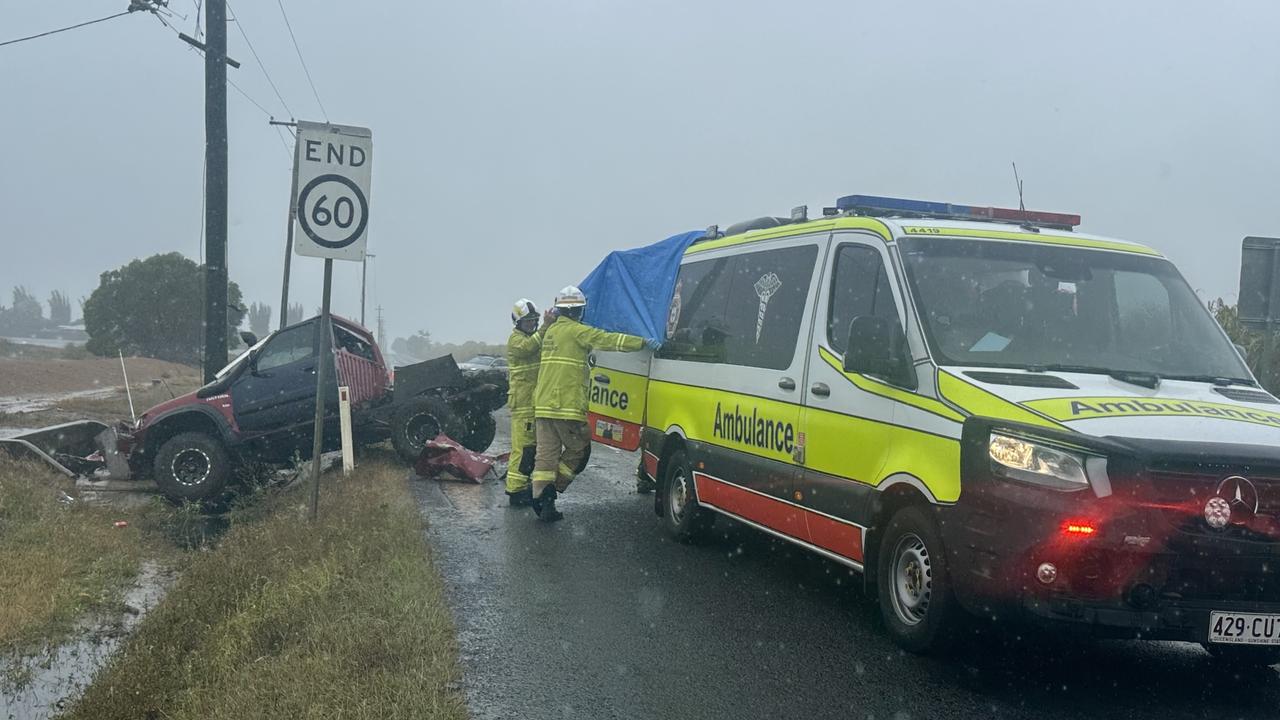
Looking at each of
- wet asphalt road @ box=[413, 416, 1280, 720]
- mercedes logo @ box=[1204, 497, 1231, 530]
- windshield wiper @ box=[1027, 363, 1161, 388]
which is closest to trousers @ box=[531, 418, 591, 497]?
wet asphalt road @ box=[413, 416, 1280, 720]

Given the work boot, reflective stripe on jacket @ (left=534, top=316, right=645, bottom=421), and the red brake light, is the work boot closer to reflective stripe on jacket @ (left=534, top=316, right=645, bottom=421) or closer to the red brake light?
reflective stripe on jacket @ (left=534, top=316, right=645, bottom=421)

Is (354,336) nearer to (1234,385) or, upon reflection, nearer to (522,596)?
(522,596)

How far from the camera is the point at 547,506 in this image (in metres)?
9.70

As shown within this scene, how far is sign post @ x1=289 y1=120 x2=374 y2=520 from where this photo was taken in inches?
320

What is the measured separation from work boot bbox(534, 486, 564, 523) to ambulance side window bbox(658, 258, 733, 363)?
1.61 m

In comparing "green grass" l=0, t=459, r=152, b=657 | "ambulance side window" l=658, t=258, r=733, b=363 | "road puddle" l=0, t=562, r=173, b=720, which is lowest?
"road puddle" l=0, t=562, r=173, b=720

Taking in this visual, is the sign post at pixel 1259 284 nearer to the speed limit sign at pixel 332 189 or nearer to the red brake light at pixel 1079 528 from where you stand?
the red brake light at pixel 1079 528

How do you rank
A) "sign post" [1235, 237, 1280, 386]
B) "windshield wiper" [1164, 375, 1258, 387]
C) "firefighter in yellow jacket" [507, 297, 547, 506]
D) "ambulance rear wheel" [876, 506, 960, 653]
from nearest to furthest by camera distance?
"ambulance rear wheel" [876, 506, 960, 653], "windshield wiper" [1164, 375, 1258, 387], "firefighter in yellow jacket" [507, 297, 547, 506], "sign post" [1235, 237, 1280, 386]

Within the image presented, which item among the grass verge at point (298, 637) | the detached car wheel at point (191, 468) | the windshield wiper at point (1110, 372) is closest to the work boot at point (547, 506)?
the grass verge at point (298, 637)

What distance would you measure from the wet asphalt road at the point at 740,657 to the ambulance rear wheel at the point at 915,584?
6.9 inches

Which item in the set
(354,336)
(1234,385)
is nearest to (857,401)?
(1234,385)

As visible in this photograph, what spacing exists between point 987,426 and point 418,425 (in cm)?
959

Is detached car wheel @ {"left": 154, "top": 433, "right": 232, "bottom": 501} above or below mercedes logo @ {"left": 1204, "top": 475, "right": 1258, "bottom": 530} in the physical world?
below

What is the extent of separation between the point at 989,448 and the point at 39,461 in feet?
35.1
